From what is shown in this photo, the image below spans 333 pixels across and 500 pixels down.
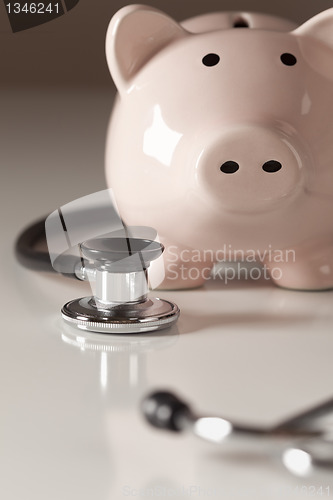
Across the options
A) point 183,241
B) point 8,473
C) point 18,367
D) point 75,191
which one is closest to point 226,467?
point 8,473

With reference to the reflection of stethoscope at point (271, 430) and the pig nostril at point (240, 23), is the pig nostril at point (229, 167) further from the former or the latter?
the reflection of stethoscope at point (271, 430)

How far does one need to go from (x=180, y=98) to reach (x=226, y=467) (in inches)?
19.2

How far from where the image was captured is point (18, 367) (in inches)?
33.8

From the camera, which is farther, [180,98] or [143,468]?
[180,98]

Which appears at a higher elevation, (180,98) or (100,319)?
(180,98)

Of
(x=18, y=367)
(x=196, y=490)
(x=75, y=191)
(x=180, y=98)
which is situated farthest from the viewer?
(x=75, y=191)

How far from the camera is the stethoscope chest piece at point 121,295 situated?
94cm

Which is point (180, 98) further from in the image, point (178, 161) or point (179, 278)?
point (179, 278)

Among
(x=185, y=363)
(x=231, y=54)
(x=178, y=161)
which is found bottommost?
(x=185, y=363)

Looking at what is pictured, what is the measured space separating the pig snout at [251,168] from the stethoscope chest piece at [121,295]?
10 cm

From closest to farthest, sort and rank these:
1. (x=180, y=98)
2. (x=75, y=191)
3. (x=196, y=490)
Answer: (x=196, y=490)
(x=180, y=98)
(x=75, y=191)

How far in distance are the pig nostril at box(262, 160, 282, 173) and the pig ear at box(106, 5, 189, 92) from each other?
0.66 feet

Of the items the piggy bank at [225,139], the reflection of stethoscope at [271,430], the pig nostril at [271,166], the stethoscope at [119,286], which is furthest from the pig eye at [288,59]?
the reflection of stethoscope at [271,430]

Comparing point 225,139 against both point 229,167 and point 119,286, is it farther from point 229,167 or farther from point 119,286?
point 119,286
